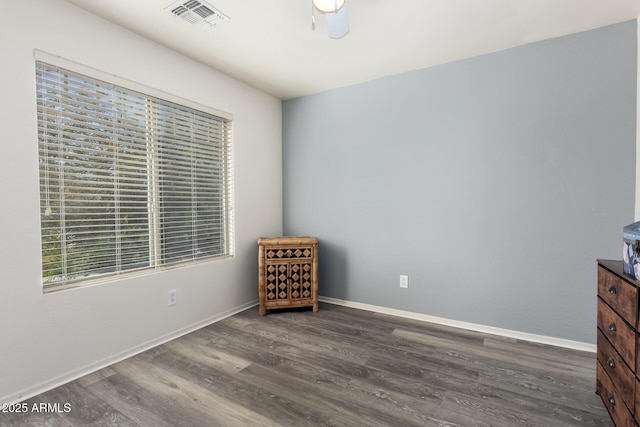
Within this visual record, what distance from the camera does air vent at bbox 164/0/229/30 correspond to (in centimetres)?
187

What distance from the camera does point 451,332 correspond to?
254cm

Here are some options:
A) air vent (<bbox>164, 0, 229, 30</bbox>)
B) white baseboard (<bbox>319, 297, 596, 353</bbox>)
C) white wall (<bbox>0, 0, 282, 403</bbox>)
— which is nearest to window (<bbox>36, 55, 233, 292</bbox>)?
white wall (<bbox>0, 0, 282, 403</bbox>)

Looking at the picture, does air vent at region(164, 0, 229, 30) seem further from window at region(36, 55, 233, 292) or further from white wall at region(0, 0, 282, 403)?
window at region(36, 55, 233, 292)

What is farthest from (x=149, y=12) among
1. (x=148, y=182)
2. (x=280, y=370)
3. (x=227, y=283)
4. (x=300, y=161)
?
(x=280, y=370)

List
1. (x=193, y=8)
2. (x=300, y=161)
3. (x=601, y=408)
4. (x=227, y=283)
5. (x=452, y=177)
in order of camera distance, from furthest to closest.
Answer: (x=300, y=161) < (x=227, y=283) < (x=452, y=177) < (x=193, y=8) < (x=601, y=408)

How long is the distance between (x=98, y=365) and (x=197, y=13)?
245cm

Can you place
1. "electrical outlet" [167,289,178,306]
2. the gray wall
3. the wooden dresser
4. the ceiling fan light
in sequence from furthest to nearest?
"electrical outlet" [167,289,178,306], the gray wall, the ceiling fan light, the wooden dresser

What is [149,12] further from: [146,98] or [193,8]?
[146,98]

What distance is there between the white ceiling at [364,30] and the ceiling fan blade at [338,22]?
22cm

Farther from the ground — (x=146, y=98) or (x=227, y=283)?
(x=146, y=98)

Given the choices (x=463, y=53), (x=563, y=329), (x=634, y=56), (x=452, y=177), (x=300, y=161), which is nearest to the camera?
(x=634, y=56)

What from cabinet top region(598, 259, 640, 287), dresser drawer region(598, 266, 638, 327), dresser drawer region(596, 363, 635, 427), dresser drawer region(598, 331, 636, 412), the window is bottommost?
dresser drawer region(596, 363, 635, 427)

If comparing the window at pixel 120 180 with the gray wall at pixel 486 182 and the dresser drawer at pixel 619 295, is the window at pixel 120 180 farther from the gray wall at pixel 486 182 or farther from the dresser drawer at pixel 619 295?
the dresser drawer at pixel 619 295

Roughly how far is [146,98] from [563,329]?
370 cm
